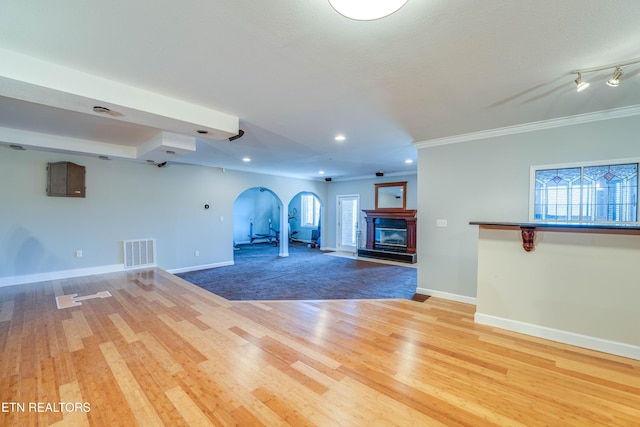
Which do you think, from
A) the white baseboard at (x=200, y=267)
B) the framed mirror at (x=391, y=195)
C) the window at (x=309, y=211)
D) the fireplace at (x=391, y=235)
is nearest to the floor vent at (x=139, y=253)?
the white baseboard at (x=200, y=267)

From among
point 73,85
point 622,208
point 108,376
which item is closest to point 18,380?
point 108,376

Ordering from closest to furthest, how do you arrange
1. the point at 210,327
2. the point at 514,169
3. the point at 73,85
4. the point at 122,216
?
the point at 73,85 < the point at 210,327 < the point at 514,169 < the point at 122,216

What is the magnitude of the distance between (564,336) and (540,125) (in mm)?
2434

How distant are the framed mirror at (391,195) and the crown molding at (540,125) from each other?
374 cm

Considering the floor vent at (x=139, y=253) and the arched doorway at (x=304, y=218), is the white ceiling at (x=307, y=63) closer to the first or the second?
the floor vent at (x=139, y=253)

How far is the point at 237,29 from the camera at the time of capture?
1.60 meters

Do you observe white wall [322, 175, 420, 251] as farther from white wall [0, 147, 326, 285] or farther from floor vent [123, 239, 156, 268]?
floor vent [123, 239, 156, 268]

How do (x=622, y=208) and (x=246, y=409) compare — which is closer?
(x=246, y=409)

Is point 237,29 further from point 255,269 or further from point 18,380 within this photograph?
point 255,269

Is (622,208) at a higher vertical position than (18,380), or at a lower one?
higher

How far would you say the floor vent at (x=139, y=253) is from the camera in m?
5.25

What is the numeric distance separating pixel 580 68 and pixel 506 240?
1.65 m

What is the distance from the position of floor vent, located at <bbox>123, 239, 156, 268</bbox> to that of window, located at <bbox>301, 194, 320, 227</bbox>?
672 cm

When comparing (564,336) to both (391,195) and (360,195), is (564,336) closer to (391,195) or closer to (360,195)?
(391,195)
